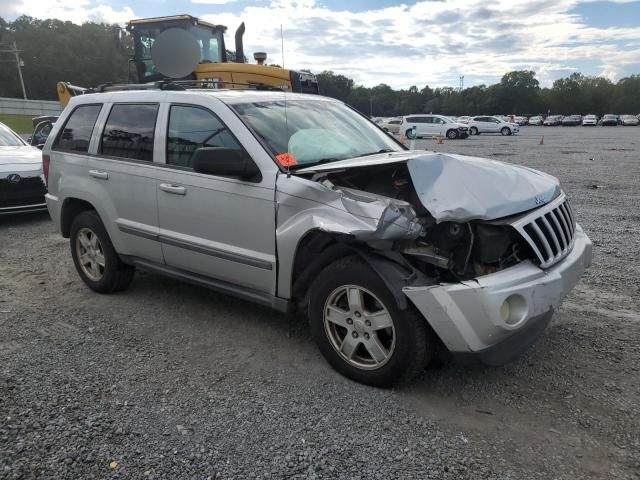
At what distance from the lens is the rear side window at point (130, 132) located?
14.3 ft

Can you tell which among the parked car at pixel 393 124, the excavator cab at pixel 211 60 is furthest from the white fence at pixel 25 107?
the excavator cab at pixel 211 60

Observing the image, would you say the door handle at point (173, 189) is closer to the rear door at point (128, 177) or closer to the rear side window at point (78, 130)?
the rear door at point (128, 177)

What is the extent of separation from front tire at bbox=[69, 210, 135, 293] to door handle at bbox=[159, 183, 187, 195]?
1.02m

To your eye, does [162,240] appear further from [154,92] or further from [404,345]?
[404,345]

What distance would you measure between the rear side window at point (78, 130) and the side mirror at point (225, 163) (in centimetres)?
197

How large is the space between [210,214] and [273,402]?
147 centimetres

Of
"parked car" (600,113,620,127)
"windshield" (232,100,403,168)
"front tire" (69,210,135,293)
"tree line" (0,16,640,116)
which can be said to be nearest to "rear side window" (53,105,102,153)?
"front tire" (69,210,135,293)

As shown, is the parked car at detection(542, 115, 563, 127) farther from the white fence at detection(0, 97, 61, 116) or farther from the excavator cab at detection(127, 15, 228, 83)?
the excavator cab at detection(127, 15, 228, 83)

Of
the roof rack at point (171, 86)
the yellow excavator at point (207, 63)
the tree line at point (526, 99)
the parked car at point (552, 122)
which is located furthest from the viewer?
the tree line at point (526, 99)

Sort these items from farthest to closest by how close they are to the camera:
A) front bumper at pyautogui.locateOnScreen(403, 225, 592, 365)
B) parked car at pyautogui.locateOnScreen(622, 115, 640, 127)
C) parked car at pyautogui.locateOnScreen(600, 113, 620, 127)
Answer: parked car at pyautogui.locateOnScreen(600, 113, 620, 127) → parked car at pyautogui.locateOnScreen(622, 115, 640, 127) → front bumper at pyautogui.locateOnScreen(403, 225, 592, 365)

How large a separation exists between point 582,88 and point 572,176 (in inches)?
4241

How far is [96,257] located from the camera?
197 inches

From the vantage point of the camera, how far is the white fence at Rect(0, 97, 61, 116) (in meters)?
50.9

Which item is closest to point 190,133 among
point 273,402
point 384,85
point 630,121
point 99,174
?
point 99,174
